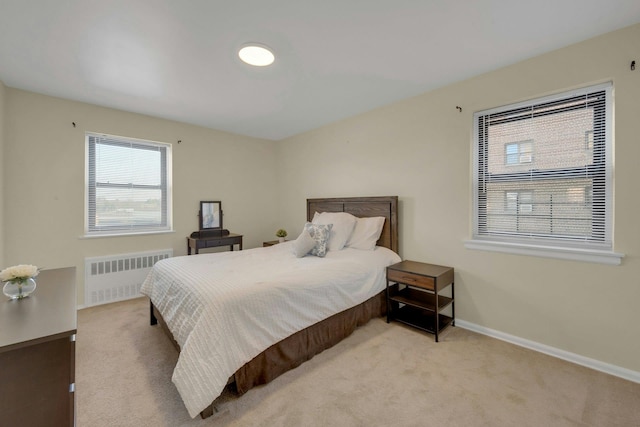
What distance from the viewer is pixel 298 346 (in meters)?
2.02

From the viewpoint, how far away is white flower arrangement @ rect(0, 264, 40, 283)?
4.32 feet

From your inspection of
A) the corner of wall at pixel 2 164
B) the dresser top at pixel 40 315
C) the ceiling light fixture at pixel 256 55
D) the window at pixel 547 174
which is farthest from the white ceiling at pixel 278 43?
the dresser top at pixel 40 315

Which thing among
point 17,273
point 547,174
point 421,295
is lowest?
point 421,295

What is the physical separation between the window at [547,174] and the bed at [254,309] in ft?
3.77

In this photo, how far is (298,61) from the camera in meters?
2.23

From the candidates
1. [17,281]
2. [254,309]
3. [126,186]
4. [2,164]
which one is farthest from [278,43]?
[2,164]

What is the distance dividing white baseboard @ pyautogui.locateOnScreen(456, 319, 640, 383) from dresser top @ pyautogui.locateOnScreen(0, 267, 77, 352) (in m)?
2.98

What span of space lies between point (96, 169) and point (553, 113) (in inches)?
193

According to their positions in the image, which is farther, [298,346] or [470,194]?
[470,194]

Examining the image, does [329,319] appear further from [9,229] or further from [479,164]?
[9,229]

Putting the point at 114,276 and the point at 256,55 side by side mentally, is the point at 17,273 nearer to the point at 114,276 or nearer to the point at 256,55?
the point at 256,55

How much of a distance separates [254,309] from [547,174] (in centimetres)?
259

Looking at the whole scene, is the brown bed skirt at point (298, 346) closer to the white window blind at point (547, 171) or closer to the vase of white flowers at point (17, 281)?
the vase of white flowers at point (17, 281)

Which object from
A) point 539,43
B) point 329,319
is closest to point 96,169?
point 329,319
